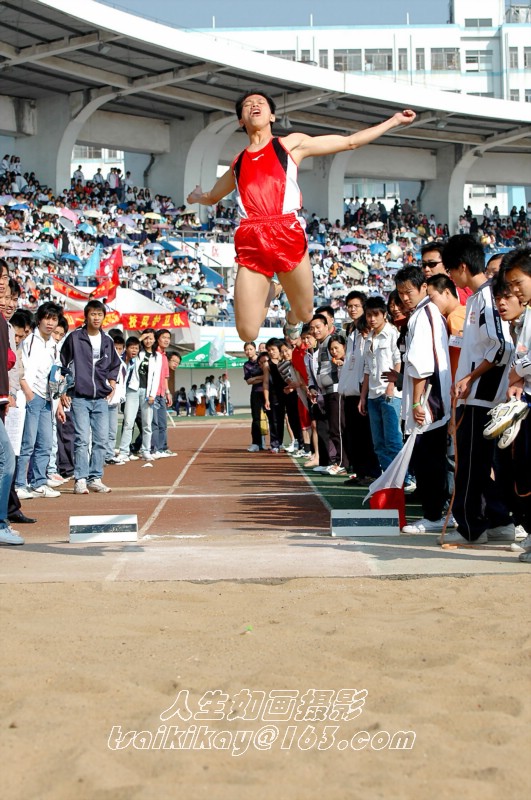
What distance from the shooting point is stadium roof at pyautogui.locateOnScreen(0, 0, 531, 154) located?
34.5 meters

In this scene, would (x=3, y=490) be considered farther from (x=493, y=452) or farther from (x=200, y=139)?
(x=200, y=139)

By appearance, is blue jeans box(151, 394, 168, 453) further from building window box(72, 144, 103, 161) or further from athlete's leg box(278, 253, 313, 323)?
building window box(72, 144, 103, 161)

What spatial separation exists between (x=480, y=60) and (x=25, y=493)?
2805 inches

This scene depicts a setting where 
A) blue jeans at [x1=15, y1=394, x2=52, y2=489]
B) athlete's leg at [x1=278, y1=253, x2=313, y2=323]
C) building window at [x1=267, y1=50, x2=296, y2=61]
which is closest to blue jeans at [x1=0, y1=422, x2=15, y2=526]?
athlete's leg at [x1=278, y1=253, x2=313, y2=323]

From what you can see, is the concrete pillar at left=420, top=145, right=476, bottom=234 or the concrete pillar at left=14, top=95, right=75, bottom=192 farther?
the concrete pillar at left=420, top=145, right=476, bottom=234

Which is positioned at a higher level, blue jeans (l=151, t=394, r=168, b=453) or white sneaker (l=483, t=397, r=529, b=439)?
white sneaker (l=483, t=397, r=529, b=439)

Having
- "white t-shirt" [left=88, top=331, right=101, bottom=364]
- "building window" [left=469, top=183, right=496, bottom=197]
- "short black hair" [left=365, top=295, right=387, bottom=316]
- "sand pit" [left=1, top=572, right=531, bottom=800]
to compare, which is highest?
"building window" [left=469, top=183, right=496, bottom=197]

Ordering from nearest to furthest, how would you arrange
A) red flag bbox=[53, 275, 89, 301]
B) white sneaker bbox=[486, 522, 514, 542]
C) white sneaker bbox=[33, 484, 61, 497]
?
white sneaker bbox=[486, 522, 514, 542] < white sneaker bbox=[33, 484, 61, 497] < red flag bbox=[53, 275, 89, 301]

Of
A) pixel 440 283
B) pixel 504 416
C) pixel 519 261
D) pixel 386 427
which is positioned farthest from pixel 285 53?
pixel 504 416

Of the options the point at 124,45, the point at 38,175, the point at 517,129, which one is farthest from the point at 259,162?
the point at 517,129

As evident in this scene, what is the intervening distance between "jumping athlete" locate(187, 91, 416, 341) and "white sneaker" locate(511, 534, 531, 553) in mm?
2082

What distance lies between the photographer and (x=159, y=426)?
16984mm

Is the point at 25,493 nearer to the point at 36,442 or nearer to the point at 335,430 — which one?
the point at 36,442

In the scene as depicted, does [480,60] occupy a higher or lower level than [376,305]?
higher
